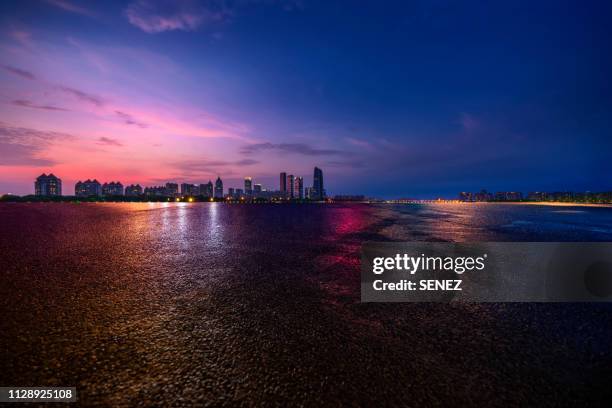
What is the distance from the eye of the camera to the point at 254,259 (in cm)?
1280

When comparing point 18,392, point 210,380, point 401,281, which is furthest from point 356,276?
point 18,392

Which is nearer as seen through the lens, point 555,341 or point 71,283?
point 555,341

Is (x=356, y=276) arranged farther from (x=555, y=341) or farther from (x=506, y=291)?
(x=555, y=341)

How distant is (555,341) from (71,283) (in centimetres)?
1217

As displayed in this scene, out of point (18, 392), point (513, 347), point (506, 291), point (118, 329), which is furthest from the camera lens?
point (506, 291)

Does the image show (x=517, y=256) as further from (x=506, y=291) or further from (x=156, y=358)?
(x=156, y=358)

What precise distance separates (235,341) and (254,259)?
783 centimetres

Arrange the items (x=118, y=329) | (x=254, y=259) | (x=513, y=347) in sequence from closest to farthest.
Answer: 1. (x=513, y=347)
2. (x=118, y=329)
3. (x=254, y=259)

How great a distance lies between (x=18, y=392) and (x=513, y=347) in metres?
7.53

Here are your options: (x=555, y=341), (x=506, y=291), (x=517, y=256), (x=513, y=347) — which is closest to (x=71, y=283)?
(x=513, y=347)

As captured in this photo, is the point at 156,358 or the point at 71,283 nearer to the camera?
the point at 156,358

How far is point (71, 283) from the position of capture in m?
8.62

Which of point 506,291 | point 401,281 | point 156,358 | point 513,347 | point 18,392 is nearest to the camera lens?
point 18,392

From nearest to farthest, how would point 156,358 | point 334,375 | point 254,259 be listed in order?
point 334,375, point 156,358, point 254,259
